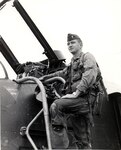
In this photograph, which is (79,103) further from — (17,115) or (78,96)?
(17,115)

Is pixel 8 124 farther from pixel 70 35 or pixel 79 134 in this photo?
pixel 70 35

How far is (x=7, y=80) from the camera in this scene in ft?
13.5

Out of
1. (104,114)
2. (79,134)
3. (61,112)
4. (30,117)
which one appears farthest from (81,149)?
(104,114)

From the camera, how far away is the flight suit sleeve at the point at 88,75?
3248mm

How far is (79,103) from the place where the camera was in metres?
3.32

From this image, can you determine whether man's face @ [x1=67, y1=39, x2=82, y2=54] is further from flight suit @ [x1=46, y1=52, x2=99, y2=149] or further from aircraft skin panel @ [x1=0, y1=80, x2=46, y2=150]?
aircraft skin panel @ [x1=0, y1=80, x2=46, y2=150]

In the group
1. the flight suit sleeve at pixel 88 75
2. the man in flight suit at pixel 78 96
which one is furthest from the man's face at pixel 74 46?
the flight suit sleeve at pixel 88 75

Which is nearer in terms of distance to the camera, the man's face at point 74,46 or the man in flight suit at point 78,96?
the man in flight suit at point 78,96

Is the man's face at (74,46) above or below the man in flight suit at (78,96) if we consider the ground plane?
above

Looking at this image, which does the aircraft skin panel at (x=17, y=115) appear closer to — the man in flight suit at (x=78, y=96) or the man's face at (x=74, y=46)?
the man in flight suit at (x=78, y=96)

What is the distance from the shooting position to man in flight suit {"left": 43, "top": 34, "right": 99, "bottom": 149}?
3.26 m

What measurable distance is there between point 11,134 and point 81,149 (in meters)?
0.83

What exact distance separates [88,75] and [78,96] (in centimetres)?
25

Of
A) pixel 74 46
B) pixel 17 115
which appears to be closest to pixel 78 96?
pixel 74 46
